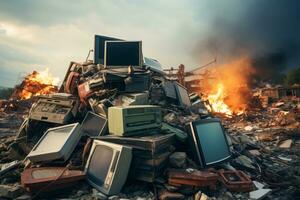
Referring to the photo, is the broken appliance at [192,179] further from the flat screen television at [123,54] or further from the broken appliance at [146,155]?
the flat screen television at [123,54]

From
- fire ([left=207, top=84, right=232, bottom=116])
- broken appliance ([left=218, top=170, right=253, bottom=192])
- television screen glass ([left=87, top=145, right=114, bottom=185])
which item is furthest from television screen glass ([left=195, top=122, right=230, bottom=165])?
fire ([left=207, top=84, right=232, bottom=116])

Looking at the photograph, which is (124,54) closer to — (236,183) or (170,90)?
(170,90)

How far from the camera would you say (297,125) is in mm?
11328

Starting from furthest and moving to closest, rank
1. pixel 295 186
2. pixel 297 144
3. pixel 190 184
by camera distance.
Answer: pixel 297 144, pixel 295 186, pixel 190 184

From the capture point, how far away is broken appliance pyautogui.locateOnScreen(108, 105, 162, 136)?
3846 mm

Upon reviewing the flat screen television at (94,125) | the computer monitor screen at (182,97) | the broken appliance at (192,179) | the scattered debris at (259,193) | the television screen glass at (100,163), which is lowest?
the scattered debris at (259,193)

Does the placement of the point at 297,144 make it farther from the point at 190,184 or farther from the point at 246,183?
the point at 190,184

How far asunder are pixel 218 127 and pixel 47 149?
2.92 m

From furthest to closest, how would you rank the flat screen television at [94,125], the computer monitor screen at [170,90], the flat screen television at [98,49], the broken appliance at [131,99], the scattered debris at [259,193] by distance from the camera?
the flat screen television at [98,49] → the computer monitor screen at [170,90] → the broken appliance at [131,99] → the flat screen television at [94,125] → the scattered debris at [259,193]

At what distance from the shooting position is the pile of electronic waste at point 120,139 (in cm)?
361

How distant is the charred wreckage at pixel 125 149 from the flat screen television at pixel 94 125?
2 centimetres

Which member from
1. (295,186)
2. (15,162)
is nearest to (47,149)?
(15,162)

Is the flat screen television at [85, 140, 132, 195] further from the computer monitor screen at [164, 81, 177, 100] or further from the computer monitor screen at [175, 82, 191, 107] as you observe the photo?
the computer monitor screen at [175, 82, 191, 107]

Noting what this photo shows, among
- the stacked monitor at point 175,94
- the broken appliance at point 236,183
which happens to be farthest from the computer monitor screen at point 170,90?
the broken appliance at point 236,183
